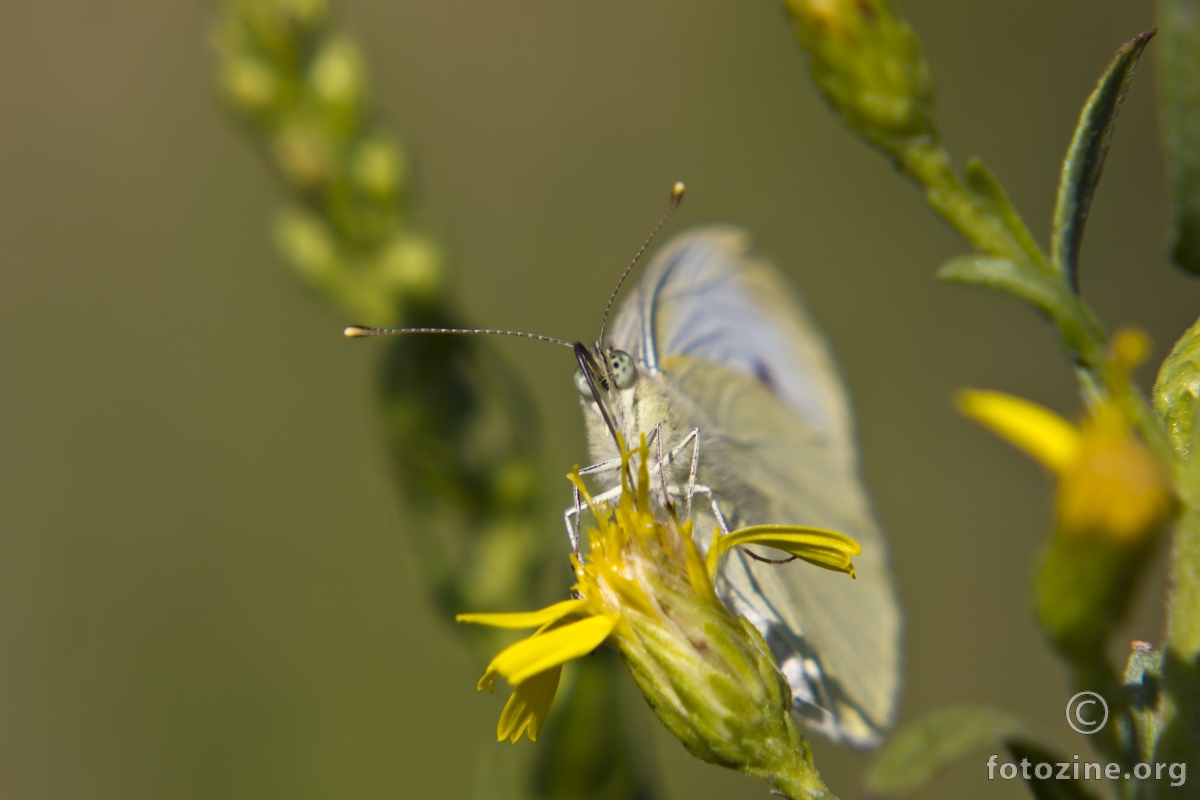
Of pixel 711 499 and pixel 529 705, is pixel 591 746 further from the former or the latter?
pixel 529 705

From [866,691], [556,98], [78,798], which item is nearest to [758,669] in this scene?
[866,691]

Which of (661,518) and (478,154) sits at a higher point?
(478,154)

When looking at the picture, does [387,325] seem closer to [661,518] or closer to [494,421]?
[494,421]

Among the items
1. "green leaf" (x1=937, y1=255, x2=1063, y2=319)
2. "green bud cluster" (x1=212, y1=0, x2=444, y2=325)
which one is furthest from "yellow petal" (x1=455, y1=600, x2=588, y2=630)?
"green bud cluster" (x1=212, y1=0, x2=444, y2=325)

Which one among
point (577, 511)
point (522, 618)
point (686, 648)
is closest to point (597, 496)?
point (577, 511)

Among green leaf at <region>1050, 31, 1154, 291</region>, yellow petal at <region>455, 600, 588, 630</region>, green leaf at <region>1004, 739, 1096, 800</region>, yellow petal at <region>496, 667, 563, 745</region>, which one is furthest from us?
yellow petal at <region>496, 667, 563, 745</region>

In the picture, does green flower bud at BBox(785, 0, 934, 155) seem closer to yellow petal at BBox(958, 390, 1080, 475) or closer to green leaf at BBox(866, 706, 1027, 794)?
yellow petal at BBox(958, 390, 1080, 475)
